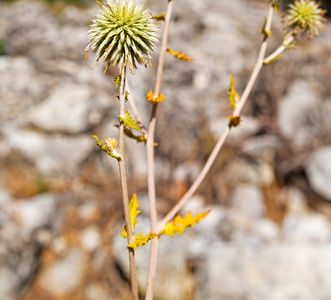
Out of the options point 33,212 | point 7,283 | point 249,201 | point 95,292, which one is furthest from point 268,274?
point 33,212

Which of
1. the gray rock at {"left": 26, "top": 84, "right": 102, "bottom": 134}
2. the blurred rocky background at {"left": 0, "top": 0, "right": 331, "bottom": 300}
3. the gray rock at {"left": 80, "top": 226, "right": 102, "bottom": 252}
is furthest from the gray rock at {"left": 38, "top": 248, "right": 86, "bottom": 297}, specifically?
the gray rock at {"left": 26, "top": 84, "right": 102, "bottom": 134}

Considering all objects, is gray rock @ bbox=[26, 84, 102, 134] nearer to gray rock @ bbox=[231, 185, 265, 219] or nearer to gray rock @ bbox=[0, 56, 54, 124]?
gray rock @ bbox=[0, 56, 54, 124]

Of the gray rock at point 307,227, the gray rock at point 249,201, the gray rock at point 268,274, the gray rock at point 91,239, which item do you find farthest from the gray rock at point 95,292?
the gray rock at point 307,227

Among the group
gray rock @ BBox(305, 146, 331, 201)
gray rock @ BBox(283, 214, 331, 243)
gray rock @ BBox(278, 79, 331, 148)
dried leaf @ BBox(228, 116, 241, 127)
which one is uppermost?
dried leaf @ BBox(228, 116, 241, 127)

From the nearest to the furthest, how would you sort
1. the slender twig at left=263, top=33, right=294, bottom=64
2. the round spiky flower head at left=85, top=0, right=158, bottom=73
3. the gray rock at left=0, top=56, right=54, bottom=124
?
the round spiky flower head at left=85, top=0, right=158, bottom=73 → the slender twig at left=263, top=33, right=294, bottom=64 → the gray rock at left=0, top=56, right=54, bottom=124

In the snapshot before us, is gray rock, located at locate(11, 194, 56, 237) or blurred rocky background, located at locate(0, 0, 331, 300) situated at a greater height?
blurred rocky background, located at locate(0, 0, 331, 300)

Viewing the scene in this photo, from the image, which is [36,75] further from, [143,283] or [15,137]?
[143,283]
